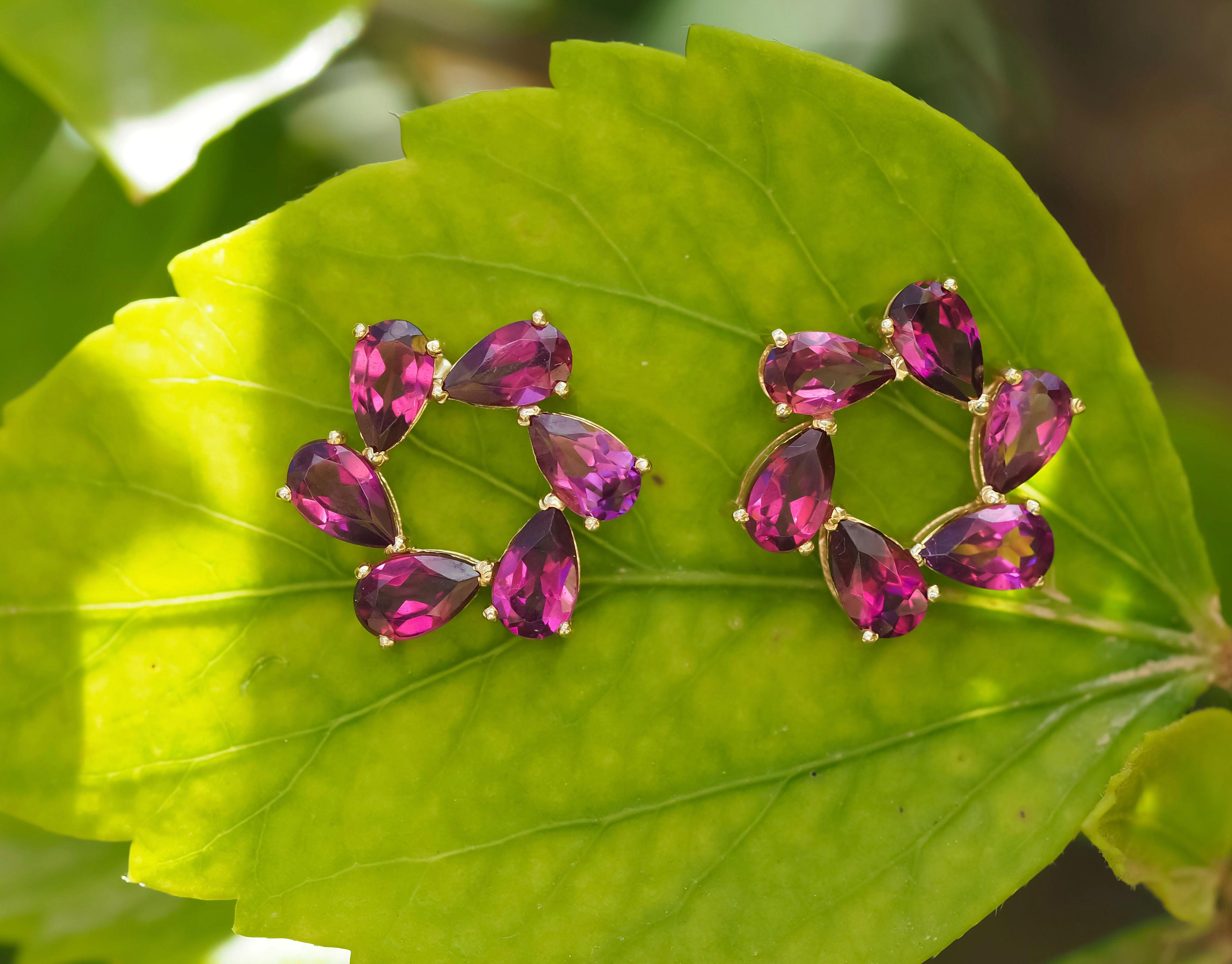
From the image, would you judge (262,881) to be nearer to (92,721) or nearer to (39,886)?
(92,721)

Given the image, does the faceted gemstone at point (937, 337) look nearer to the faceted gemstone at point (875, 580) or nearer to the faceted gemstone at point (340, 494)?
the faceted gemstone at point (875, 580)

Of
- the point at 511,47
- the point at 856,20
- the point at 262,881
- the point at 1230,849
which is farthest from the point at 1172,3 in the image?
the point at 262,881

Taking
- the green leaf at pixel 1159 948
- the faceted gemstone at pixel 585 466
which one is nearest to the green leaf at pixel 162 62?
the faceted gemstone at pixel 585 466

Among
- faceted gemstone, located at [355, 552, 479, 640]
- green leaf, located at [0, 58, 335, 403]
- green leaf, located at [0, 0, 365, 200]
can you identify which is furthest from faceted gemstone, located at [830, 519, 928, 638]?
green leaf, located at [0, 58, 335, 403]

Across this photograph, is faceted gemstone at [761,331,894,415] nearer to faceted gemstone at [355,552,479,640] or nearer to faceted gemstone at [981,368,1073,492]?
faceted gemstone at [981,368,1073,492]

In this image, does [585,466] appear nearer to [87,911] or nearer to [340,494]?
[340,494]

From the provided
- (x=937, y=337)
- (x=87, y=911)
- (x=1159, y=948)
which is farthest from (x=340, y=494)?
(x=1159, y=948)
